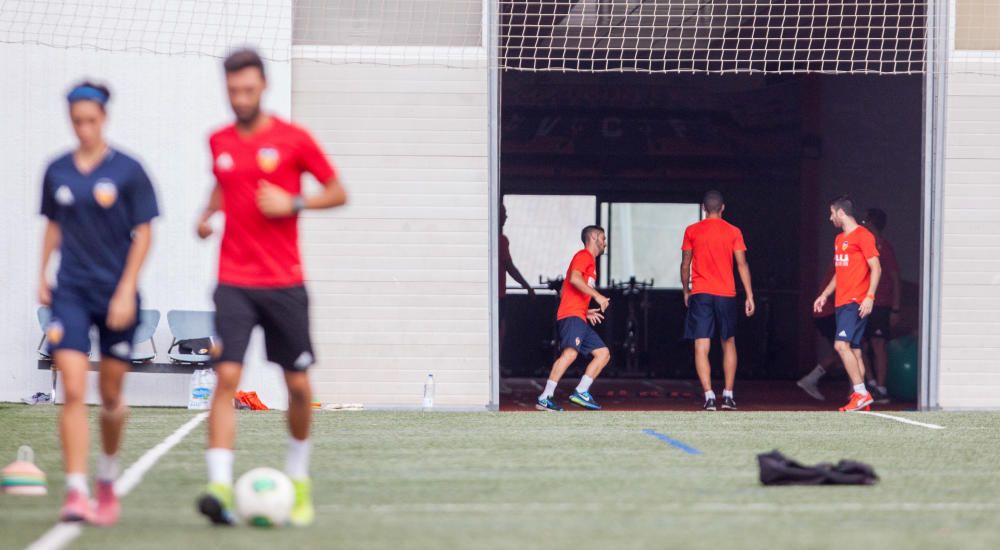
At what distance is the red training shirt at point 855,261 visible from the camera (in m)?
13.2

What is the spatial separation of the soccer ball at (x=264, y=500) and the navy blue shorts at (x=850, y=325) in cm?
873

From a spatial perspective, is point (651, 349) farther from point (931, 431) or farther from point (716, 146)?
point (931, 431)

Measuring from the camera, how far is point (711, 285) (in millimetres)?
13883

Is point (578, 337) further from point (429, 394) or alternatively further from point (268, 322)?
point (268, 322)

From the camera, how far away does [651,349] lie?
20562 mm

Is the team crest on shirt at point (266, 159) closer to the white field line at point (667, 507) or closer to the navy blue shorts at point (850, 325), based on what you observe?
the white field line at point (667, 507)

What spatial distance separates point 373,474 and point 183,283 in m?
6.60

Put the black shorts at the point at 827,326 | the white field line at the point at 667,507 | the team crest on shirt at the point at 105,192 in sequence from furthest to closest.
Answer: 1. the black shorts at the point at 827,326
2. the white field line at the point at 667,507
3. the team crest on shirt at the point at 105,192

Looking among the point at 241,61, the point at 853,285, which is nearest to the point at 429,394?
the point at 853,285

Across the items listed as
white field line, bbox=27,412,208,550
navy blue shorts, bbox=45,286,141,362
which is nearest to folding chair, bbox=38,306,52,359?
white field line, bbox=27,412,208,550

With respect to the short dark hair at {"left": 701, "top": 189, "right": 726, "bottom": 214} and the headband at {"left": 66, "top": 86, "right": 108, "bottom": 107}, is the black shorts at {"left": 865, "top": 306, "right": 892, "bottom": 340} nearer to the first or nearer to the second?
the short dark hair at {"left": 701, "top": 189, "right": 726, "bottom": 214}

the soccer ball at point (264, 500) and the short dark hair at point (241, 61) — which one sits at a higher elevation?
the short dark hair at point (241, 61)

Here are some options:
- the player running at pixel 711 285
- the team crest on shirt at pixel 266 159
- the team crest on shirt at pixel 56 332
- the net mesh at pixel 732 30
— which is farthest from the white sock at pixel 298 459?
the player running at pixel 711 285

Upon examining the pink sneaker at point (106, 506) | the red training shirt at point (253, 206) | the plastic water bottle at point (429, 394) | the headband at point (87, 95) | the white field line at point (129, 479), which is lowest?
the plastic water bottle at point (429, 394)
